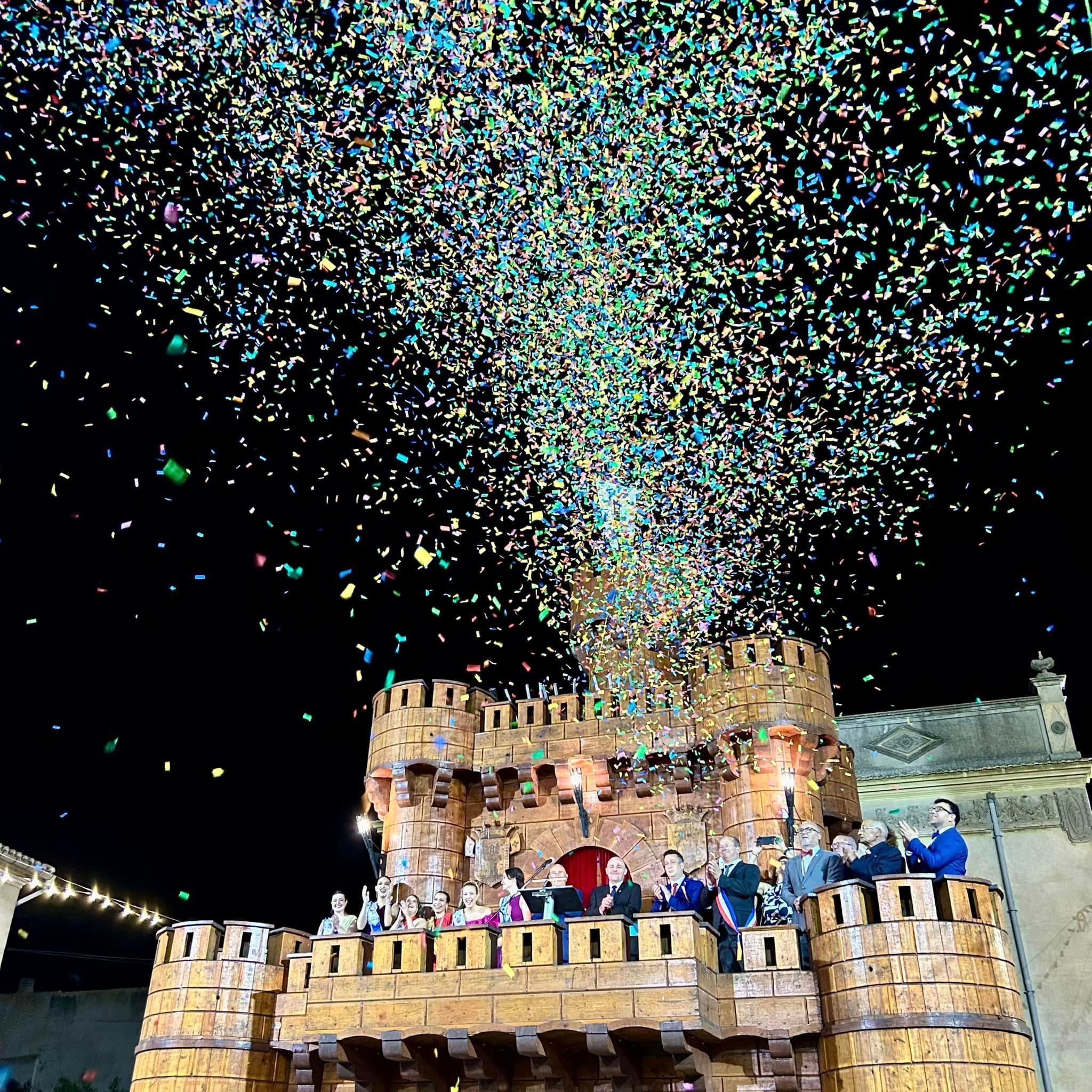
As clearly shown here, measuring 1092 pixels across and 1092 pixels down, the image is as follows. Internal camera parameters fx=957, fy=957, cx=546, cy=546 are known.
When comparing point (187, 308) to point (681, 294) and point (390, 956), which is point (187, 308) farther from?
point (390, 956)

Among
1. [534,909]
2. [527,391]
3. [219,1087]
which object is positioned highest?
[527,391]

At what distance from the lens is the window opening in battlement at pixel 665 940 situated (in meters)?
11.3

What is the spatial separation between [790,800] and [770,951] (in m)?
4.22

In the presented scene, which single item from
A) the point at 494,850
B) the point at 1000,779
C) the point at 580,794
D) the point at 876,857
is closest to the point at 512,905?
the point at 580,794

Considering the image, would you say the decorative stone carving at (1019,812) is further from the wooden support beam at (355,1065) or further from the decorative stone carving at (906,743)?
the wooden support beam at (355,1065)

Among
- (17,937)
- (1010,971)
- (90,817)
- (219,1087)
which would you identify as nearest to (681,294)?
(1010,971)

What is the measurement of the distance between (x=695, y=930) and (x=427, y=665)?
37.0ft

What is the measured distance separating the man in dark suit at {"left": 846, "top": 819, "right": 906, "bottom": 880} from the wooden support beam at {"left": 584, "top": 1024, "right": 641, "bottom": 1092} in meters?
3.51

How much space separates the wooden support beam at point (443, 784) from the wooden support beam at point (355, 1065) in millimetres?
5435

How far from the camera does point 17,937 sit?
92.3 feet

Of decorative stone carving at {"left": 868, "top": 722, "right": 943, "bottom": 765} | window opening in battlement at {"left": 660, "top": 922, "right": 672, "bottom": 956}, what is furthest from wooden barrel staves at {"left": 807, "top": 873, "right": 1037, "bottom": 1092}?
decorative stone carving at {"left": 868, "top": 722, "right": 943, "bottom": 765}

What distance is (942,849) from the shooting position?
37.6 feet

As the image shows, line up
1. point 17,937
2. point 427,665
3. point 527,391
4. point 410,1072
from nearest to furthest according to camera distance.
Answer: point 410,1072 → point 527,391 → point 427,665 → point 17,937

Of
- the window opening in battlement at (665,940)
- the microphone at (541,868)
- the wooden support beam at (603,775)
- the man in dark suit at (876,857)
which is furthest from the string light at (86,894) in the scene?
the man in dark suit at (876,857)
